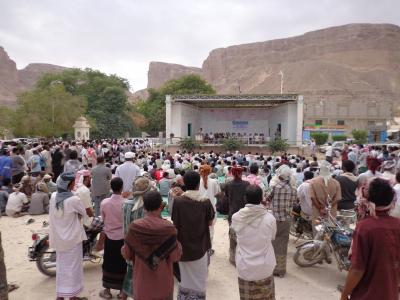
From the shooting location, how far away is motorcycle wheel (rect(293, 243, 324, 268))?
482cm

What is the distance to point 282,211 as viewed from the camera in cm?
463

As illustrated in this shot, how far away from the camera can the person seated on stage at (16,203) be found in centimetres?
790

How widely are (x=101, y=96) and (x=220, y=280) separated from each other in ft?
113

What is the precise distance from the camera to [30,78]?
103m

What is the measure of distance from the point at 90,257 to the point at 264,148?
21.3m

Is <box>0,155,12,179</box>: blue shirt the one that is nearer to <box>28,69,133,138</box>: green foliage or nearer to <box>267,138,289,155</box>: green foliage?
<box>267,138,289,155</box>: green foliage

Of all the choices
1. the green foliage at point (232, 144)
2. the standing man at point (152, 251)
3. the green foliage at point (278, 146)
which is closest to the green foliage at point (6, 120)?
the green foliage at point (232, 144)

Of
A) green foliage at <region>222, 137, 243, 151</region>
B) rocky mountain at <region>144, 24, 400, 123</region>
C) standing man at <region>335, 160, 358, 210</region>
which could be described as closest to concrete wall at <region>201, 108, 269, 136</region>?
green foliage at <region>222, 137, 243, 151</region>

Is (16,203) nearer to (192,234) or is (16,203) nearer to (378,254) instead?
(192,234)

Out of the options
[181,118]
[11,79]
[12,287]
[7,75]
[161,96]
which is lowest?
[12,287]

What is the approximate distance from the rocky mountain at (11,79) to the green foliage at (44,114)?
5577cm

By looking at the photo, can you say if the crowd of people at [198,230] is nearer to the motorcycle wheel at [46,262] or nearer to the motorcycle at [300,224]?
the motorcycle at [300,224]

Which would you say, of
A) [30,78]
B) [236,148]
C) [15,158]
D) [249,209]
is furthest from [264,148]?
[30,78]

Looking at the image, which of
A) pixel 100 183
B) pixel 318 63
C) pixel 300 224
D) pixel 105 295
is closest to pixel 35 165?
pixel 100 183
